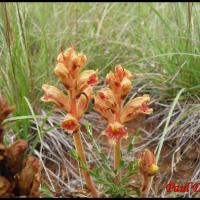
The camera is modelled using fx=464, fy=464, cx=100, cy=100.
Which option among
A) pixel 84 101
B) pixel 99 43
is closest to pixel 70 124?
pixel 84 101

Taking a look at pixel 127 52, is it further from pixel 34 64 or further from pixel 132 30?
pixel 34 64

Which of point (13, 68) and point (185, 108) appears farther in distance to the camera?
point (185, 108)

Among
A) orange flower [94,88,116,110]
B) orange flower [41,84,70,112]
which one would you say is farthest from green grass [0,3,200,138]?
orange flower [94,88,116,110]

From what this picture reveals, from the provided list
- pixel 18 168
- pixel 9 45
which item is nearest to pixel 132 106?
pixel 18 168

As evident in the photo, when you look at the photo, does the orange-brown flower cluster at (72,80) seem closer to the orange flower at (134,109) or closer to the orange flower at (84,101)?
the orange flower at (84,101)

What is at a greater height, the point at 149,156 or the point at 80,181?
the point at 149,156

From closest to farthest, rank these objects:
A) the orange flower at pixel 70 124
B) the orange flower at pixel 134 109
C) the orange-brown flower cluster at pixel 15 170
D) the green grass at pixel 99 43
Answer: the orange-brown flower cluster at pixel 15 170
the orange flower at pixel 70 124
the orange flower at pixel 134 109
the green grass at pixel 99 43

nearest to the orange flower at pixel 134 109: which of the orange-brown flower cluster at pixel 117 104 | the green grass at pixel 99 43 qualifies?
the orange-brown flower cluster at pixel 117 104
